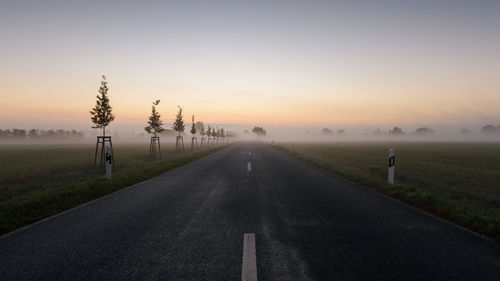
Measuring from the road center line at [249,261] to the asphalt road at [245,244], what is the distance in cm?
1

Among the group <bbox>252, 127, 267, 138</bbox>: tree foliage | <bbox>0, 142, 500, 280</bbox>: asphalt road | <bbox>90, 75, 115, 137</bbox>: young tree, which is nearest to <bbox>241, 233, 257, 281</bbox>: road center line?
<bbox>0, 142, 500, 280</bbox>: asphalt road

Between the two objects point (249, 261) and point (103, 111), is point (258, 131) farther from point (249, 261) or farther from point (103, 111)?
A: point (249, 261)

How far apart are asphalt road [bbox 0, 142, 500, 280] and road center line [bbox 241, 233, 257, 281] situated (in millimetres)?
14

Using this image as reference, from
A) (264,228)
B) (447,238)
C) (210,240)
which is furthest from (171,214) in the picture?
(447,238)

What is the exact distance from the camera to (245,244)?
3666 mm

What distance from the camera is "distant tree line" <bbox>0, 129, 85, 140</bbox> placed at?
461ft

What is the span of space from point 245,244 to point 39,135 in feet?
670

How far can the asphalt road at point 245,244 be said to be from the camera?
2.91 metres

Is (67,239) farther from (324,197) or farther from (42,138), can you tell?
(42,138)

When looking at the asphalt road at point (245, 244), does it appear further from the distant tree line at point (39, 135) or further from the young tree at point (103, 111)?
the distant tree line at point (39, 135)

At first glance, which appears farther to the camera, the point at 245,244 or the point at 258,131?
the point at 258,131

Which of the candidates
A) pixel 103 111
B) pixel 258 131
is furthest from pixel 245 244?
pixel 258 131

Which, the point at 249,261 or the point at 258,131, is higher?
the point at 258,131

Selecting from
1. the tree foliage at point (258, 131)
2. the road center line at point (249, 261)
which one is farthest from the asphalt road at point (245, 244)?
the tree foliage at point (258, 131)
